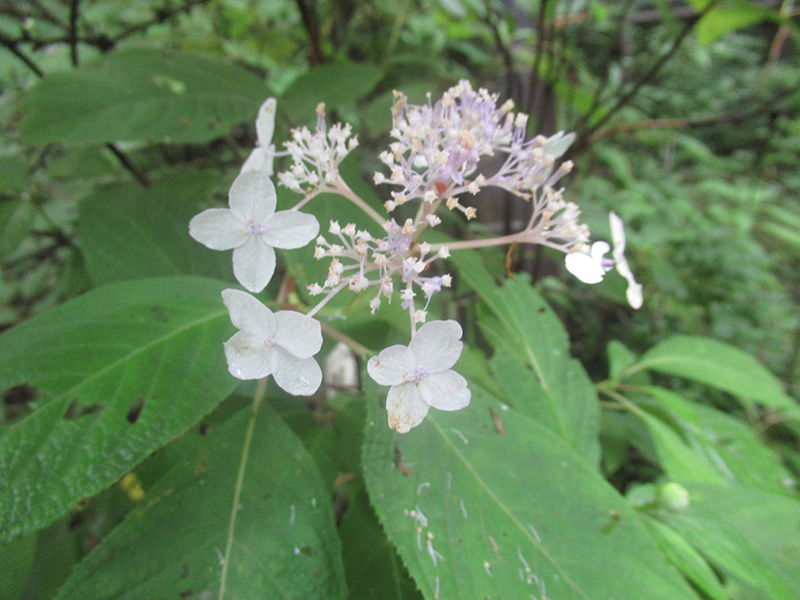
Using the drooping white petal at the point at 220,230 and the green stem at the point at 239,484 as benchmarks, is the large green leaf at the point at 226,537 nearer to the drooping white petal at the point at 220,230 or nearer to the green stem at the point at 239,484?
the green stem at the point at 239,484

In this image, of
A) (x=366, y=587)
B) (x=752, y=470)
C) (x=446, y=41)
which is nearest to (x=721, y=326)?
(x=752, y=470)

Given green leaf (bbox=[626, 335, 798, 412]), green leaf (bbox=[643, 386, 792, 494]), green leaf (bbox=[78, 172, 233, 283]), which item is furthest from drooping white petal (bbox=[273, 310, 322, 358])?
green leaf (bbox=[626, 335, 798, 412])

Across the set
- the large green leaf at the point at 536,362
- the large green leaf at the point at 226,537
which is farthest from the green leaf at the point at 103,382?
the large green leaf at the point at 536,362

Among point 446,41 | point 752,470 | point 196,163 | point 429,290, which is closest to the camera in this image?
point 429,290

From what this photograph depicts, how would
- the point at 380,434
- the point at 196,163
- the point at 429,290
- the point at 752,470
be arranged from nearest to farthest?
the point at 429,290 → the point at 380,434 → the point at 752,470 → the point at 196,163

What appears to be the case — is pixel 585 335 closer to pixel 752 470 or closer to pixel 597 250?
pixel 752 470

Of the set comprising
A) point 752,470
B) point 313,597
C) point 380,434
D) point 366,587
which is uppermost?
point 380,434

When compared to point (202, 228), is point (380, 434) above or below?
below
